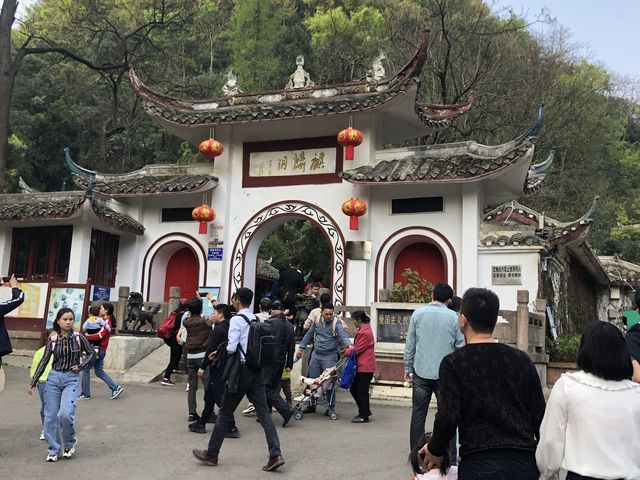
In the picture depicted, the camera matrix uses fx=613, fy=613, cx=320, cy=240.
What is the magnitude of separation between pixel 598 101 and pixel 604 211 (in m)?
6.29

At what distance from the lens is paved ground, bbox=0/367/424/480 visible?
5406mm

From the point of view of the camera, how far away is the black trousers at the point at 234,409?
17.7ft

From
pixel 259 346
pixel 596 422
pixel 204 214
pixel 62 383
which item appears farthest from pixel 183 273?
pixel 596 422

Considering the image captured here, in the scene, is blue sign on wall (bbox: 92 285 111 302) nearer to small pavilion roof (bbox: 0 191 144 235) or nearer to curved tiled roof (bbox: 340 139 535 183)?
small pavilion roof (bbox: 0 191 144 235)

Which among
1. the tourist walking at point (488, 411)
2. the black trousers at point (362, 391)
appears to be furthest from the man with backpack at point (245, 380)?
the tourist walking at point (488, 411)

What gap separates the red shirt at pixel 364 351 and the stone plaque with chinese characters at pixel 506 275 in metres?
4.96

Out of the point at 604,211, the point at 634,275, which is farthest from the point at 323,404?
the point at 604,211

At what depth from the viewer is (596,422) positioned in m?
2.56

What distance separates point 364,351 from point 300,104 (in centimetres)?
711

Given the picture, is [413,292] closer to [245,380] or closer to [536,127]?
[536,127]

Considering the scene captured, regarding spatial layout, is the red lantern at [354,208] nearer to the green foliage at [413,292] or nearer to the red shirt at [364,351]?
the green foliage at [413,292]

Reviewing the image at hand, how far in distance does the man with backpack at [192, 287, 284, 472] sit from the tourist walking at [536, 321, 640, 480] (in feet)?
10.5

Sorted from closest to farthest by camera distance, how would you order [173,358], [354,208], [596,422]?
[596,422] → [173,358] → [354,208]

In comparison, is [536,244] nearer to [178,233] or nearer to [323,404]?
[323,404]
